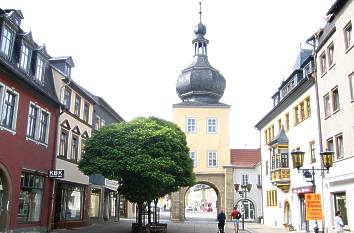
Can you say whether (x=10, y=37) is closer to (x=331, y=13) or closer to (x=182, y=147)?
(x=182, y=147)

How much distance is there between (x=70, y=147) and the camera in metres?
32.0

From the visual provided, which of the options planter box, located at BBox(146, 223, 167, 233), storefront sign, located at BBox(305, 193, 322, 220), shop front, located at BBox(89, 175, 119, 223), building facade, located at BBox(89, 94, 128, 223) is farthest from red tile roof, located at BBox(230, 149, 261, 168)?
storefront sign, located at BBox(305, 193, 322, 220)

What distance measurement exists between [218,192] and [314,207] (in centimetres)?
3763

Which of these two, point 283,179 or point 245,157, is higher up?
point 245,157

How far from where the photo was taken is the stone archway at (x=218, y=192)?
176 ft

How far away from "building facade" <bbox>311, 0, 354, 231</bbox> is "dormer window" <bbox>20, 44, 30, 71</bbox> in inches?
674

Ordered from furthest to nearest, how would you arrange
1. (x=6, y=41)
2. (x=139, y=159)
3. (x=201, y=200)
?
(x=201, y=200), (x=139, y=159), (x=6, y=41)

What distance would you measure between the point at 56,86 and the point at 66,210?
8389mm

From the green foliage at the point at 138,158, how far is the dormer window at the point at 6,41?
798 cm

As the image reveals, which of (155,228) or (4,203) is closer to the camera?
(4,203)

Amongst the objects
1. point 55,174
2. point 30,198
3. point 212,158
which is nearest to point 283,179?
Answer: point 55,174

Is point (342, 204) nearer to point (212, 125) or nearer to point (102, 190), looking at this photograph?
point (102, 190)

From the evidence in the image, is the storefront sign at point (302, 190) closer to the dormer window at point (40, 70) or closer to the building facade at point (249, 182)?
the dormer window at point (40, 70)

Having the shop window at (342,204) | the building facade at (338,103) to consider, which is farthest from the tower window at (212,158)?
the shop window at (342,204)
